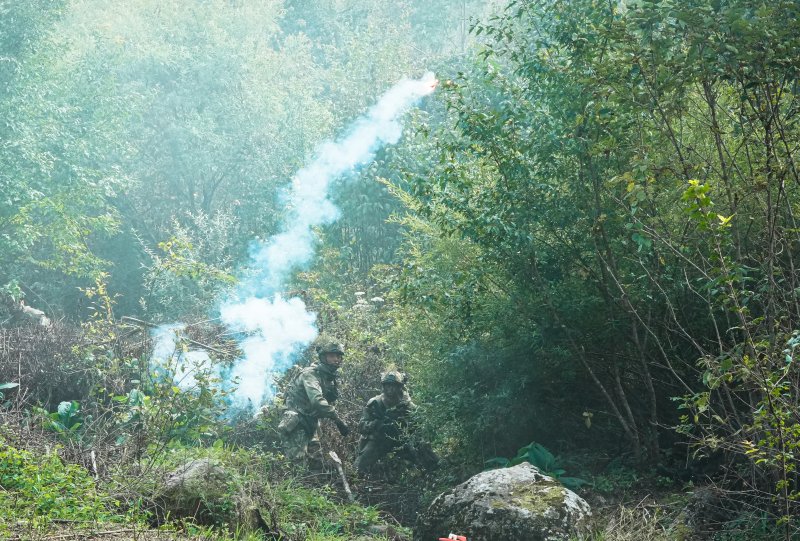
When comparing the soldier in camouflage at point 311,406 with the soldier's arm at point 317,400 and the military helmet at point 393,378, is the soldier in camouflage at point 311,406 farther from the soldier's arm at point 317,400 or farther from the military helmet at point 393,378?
the military helmet at point 393,378

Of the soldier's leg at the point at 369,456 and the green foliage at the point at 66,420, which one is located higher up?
the green foliage at the point at 66,420

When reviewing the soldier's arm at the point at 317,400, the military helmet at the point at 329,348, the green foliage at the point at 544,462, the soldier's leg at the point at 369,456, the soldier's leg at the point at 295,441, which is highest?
the military helmet at the point at 329,348

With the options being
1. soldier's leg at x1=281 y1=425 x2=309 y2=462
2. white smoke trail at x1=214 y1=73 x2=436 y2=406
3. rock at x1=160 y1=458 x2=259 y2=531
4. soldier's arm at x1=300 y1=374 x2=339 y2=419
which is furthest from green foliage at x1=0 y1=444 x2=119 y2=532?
white smoke trail at x1=214 y1=73 x2=436 y2=406

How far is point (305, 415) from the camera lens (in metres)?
11.7

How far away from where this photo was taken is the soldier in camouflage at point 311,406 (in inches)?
456

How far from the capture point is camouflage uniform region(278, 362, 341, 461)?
38.0 ft

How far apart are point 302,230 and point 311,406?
1051 centimetres

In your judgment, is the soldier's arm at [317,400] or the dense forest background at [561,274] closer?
the dense forest background at [561,274]

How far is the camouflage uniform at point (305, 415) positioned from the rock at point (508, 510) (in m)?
3.85

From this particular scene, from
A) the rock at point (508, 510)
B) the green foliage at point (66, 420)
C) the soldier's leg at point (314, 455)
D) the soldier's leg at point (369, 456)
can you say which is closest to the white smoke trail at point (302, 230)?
the soldier's leg at point (314, 455)

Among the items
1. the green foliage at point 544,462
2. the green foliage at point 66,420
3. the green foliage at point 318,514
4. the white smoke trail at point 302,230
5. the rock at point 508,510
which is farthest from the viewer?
the white smoke trail at point 302,230

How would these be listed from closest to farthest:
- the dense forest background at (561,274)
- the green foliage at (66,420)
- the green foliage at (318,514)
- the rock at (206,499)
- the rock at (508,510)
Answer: the dense forest background at (561,274), the rock at (508,510), the rock at (206,499), the green foliage at (318,514), the green foliage at (66,420)

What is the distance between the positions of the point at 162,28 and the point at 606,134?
77.2ft

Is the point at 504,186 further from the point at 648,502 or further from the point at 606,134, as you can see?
the point at 648,502
